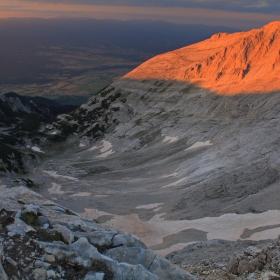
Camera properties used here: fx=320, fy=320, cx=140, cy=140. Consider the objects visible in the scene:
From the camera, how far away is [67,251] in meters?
12.7

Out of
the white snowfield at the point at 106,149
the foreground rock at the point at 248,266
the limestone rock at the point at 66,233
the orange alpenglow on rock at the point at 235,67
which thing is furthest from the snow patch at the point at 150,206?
the orange alpenglow on rock at the point at 235,67

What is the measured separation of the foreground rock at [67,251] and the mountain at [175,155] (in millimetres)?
6603

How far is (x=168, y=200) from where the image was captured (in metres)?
50.5

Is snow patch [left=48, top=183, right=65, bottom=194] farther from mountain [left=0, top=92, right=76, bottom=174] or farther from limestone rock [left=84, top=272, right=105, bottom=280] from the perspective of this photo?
limestone rock [left=84, top=272, right=105, bottom=280]

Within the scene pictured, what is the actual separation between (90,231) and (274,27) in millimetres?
102272

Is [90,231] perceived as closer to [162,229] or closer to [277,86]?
[162,229]

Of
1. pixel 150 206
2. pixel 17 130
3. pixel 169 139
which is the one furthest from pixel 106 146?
pixel 150 206

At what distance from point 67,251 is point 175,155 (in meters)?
58.3

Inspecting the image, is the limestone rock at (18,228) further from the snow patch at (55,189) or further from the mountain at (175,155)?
the snow patch at (55,189)

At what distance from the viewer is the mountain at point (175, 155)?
40.6 m

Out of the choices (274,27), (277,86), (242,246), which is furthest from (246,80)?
(242,246)

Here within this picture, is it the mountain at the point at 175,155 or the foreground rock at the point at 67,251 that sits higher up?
the foreground rock at the point at 67,251

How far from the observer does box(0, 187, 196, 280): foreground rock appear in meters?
12.1

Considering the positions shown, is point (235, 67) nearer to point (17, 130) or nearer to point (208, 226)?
point (208, 226)
